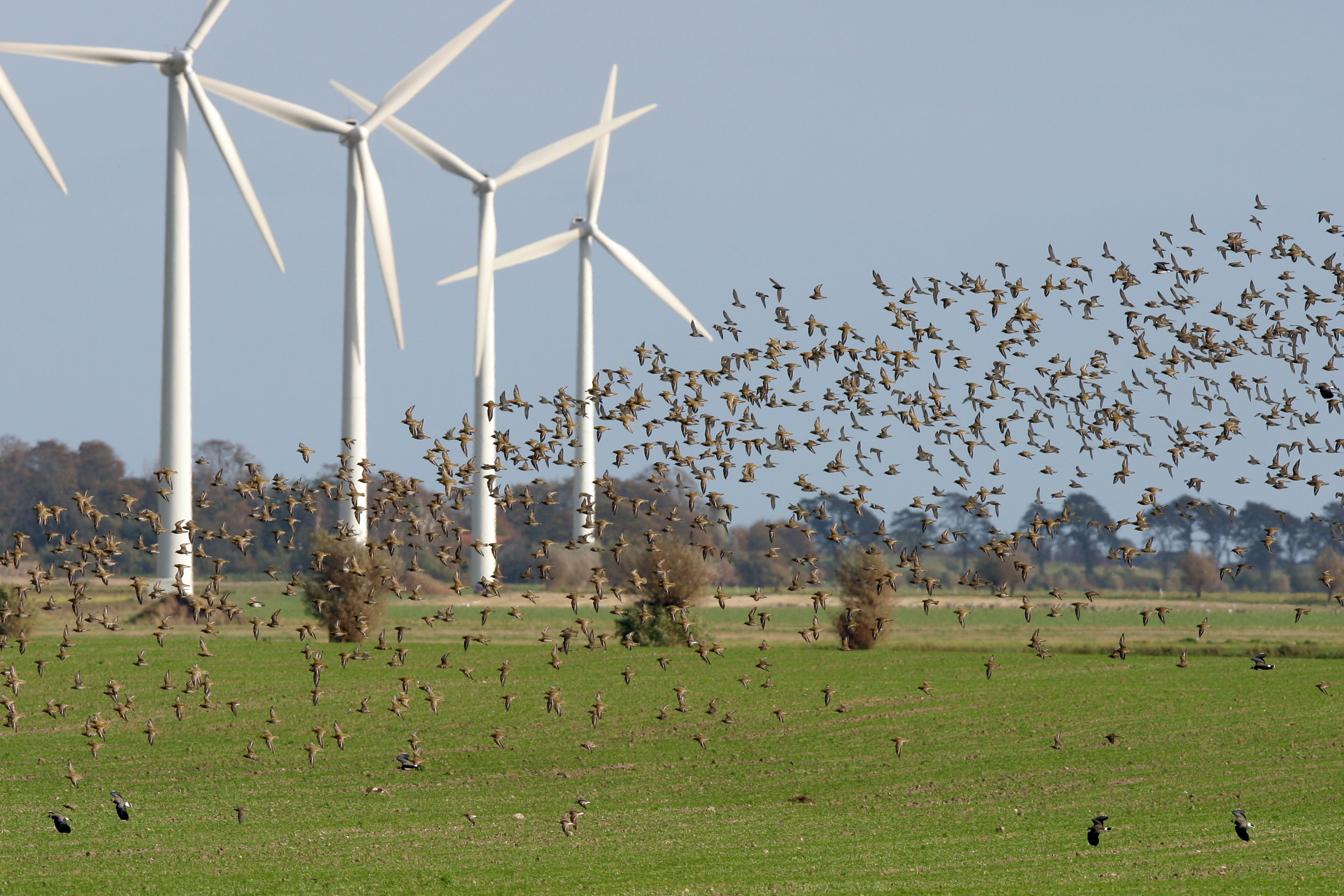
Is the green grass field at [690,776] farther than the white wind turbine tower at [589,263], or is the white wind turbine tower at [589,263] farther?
the white wind turbine tower at [589,263]

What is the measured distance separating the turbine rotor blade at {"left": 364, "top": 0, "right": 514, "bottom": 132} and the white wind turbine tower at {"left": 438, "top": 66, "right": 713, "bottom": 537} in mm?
13147

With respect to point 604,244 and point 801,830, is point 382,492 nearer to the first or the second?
point 801,830

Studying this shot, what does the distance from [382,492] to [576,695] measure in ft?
70.0

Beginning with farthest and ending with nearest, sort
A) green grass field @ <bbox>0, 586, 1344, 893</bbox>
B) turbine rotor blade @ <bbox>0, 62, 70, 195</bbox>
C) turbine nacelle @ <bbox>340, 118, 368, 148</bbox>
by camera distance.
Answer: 1. turbine nacelle @ <bbox>340, 118, 368, 148</bbox>
2. turbine rotor blade @ <bbox>0, 62, 70, 195</bbox>
3. green grass field @ <bbox>0, 586, 1344, 893</bbox>

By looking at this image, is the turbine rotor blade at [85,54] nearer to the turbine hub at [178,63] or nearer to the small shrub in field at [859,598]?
the turbine hub at [178,63]

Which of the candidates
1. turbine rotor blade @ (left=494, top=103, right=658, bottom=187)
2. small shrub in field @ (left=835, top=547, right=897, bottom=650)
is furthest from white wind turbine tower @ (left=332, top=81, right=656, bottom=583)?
small shrub in field @ (left=835, top=547, right=897, bottom=650)

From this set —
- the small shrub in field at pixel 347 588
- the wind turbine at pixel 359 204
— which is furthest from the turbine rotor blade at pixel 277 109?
the small shrub in field at pixel 347 588

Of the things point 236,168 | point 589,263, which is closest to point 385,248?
point 236,168

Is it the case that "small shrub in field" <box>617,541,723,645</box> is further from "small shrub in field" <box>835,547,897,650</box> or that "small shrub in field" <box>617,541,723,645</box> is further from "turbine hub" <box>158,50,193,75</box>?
"turbine hub" <box>158,50,193,75</box>

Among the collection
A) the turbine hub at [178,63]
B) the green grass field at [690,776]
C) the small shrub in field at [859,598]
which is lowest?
the green grass field at [690,776]

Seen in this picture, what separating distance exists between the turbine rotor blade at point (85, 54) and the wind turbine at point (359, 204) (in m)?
2.97

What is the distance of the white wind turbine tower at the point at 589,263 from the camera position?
88.4 metres

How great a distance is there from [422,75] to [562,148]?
1168cm

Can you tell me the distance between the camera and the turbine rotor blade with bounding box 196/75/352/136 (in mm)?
77750
